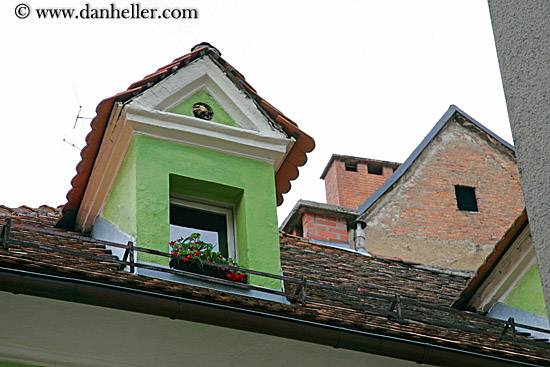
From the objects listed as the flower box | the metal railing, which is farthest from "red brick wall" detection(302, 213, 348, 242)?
the flower box

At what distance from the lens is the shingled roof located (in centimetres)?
666

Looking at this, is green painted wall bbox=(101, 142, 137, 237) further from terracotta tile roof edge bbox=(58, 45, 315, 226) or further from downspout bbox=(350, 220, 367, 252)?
downspout bbox=(350, 220, 367, 252)

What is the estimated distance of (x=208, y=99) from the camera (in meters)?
9.19

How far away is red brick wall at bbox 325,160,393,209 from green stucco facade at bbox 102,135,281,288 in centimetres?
1021

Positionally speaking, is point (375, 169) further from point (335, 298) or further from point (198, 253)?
point (198, 253)

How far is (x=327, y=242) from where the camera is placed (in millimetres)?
13398

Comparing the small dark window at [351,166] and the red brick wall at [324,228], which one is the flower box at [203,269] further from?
the small dark window at [351,166]

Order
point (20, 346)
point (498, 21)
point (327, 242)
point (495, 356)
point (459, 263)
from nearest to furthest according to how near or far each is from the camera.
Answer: point (498, 21) < point (20, 346) < point (495, 356) < point (327, 242) < point (459, 263)

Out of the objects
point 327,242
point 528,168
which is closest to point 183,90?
point 327,242

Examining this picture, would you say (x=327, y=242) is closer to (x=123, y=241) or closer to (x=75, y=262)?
(x=123, y=241)

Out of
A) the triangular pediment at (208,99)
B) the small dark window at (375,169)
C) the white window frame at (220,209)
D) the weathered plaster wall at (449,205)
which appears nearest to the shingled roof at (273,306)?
the white window frame at (220,209)

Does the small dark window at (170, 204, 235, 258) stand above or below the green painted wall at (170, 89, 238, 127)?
below

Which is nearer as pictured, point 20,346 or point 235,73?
point 20,346

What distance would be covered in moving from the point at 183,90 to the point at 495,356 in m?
3.80
